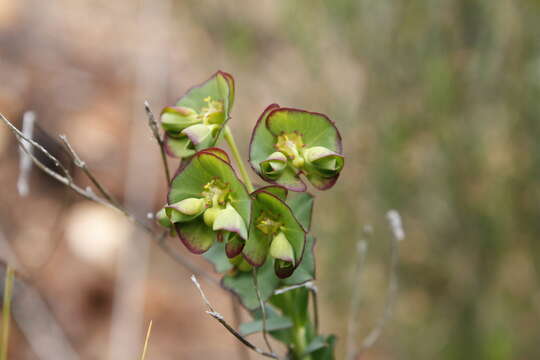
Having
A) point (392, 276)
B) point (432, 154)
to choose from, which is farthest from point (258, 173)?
point (432, 154)

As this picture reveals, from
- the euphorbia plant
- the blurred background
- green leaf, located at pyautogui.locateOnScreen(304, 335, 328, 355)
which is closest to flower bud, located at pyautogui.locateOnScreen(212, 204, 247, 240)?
the euphorbia plant

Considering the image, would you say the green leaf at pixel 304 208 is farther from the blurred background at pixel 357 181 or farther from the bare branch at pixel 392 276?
the blurred background at pixel 357 181

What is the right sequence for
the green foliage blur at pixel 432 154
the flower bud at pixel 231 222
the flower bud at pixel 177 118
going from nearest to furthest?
the flower bud at pixel 231 222 → the flower bud at pixel 177 118 → the green foliage blur at pixel 432 154

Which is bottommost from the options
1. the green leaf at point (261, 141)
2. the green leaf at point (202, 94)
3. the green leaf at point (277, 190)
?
the green leaf at point (277, 190)

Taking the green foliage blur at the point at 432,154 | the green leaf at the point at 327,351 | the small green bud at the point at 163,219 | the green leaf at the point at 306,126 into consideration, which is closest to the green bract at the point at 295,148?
the green leaf at the point at 306,126

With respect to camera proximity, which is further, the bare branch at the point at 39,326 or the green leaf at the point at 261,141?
the bare branch at the point at 39,326

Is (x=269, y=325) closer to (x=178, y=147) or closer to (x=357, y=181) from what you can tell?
(x=178, y=147)

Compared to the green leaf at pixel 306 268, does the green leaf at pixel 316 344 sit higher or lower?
lower
